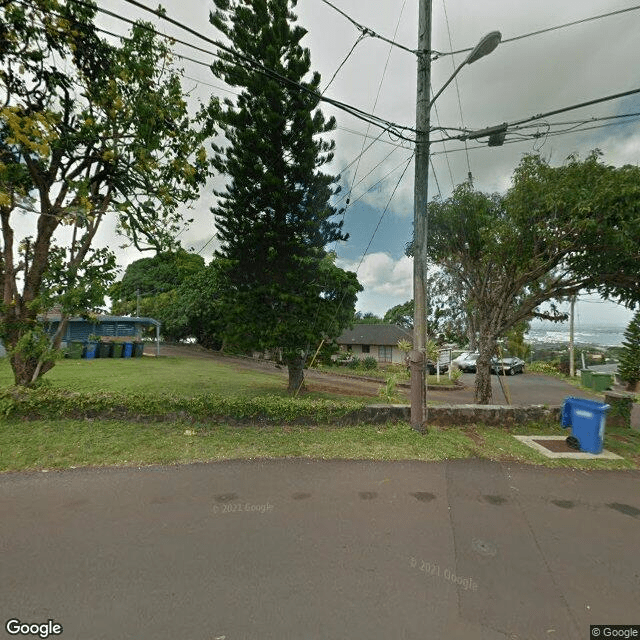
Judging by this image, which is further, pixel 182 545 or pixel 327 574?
pixel 182 545

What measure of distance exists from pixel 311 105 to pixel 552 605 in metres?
10.8

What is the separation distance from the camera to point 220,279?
34.1 ft

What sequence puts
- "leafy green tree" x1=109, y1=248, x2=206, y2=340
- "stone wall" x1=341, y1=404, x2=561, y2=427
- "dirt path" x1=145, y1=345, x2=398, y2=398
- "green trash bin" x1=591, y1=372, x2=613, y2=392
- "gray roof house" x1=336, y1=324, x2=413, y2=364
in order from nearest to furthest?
"stone wall" x1=341, y1=404, x2=561, y2=427
"green trash bin" x1=591, y1=372, x2=613, y2=392
"dirt path" x1=145, y1=345, x2=398, y2=398
"leafy green tree" x1=109, y1=248, x2=206, y2=340
"gray roof house" x1=336, y1=324, x2=413, y2=364

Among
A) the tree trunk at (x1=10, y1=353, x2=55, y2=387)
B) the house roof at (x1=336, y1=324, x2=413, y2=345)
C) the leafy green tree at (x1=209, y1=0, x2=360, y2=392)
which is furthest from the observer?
the house roof at (x1=336, y1=324, x2=413, y2=345)

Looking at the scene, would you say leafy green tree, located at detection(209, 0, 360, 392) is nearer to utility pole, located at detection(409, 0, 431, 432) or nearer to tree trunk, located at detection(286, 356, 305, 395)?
tree trunk, located at detection(286, 356, 305, 395)

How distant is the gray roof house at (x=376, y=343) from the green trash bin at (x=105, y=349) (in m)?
19.7

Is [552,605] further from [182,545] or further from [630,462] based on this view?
[630,462]

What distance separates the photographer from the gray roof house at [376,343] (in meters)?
33.4

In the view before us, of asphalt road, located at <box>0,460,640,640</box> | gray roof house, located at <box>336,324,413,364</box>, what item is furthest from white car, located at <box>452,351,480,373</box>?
asphalt road, located at <box>0,460,640,640</box>

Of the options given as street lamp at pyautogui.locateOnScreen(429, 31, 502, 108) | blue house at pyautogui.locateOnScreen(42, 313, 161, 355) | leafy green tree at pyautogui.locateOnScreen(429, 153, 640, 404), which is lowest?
blue house at pyautogui.locateOnScreen(42, 313, 161, 355)

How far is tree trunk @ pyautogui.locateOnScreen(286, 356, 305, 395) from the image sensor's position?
34.0ft

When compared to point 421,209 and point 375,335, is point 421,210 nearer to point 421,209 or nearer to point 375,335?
point 421,209

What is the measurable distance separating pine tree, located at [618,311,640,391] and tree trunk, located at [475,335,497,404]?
13.5 meters

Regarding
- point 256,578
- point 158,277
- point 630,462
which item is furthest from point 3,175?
point 158,277
